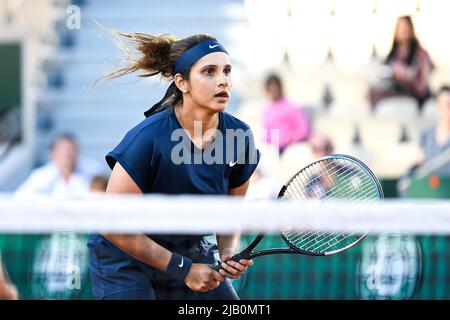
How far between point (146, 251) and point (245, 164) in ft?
1.69

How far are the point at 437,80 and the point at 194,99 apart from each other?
451 centimetres

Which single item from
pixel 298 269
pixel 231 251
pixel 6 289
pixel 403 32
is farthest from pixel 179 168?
pixel 403 32

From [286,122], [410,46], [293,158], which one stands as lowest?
[293,158]

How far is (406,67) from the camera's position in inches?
314

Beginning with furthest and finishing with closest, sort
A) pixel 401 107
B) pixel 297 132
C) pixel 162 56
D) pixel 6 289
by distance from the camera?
pixel 401 107 < pixel 297 132 < pixel 6 289 < pixel 162 56

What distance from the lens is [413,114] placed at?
8.16m

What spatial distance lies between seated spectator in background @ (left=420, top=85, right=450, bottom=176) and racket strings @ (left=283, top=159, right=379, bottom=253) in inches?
114

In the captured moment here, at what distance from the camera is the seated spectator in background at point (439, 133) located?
7334mm

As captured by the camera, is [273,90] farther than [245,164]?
Yes

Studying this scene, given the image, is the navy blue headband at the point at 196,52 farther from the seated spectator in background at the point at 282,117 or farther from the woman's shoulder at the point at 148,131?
the seated spectator in background at the point at 282,117

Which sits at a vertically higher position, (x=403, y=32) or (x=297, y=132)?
(x=403, y=32)

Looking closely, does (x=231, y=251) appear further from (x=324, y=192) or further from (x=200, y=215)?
(x=324, y=192)
